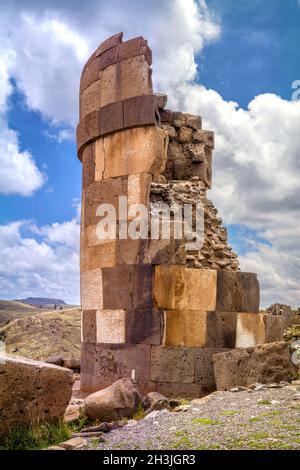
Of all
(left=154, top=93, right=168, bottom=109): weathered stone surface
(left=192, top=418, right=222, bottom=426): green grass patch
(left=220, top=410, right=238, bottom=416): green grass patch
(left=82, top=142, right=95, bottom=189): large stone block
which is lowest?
(left=192, top=418, right=222, bottom=426): green grass patch

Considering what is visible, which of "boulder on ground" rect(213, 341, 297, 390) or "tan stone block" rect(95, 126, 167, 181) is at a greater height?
"tan stone block" rect(95, 126, 167, 181)

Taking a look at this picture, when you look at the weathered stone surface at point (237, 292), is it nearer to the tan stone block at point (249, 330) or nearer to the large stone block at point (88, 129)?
the tan stone block at point (249, 330)

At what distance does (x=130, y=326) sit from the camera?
25.9 ft

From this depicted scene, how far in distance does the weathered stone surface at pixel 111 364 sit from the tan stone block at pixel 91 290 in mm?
615

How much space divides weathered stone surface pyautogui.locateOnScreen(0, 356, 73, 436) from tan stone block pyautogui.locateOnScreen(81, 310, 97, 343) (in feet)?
9.38

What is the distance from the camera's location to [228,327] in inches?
Result: 312

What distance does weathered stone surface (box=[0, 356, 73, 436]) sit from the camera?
5246mm

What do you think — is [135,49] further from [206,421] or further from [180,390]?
[206,421]

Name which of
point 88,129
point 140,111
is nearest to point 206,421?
point 140,111

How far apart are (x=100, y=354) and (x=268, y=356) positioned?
277 cm

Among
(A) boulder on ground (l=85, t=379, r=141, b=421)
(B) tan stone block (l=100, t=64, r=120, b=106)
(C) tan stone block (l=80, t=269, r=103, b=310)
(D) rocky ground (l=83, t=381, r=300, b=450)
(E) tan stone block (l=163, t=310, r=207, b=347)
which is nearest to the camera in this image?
(D) rocky ground (l=83, t=381, r=300, b=450)

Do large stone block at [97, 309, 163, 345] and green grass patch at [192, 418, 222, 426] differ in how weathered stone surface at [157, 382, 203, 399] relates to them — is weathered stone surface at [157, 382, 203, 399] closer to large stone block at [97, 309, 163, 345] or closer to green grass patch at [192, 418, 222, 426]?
large stone block at [97, 309, 163, 345]

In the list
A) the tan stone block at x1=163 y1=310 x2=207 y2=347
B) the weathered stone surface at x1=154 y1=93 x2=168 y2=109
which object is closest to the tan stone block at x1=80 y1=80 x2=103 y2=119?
the weathered stone surface at x1=154 y1=93 x2=168 y2=109
